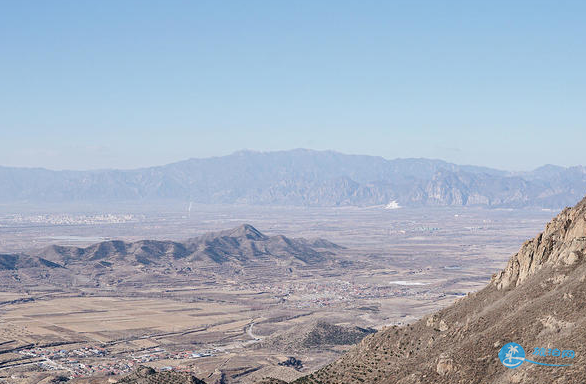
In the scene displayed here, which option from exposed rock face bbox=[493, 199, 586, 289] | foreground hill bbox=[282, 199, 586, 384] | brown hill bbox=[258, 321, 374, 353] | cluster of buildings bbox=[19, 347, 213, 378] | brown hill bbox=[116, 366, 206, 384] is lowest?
cluster of buildings bbox=[19, 347, 213, 378]

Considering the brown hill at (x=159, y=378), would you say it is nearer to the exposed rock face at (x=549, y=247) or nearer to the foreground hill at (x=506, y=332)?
the foreground hill at (x=506, y=332)

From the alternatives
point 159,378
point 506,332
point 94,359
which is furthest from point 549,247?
point 94,359

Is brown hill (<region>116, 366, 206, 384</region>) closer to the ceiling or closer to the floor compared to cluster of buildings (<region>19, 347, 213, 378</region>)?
closer to the ceiling

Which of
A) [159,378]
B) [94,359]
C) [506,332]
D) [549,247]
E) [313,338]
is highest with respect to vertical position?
[549,247]

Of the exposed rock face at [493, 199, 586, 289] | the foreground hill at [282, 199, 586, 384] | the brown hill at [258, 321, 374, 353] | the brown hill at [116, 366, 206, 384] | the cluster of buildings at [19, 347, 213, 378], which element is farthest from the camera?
the brown hill at [258, 321, 374, 353]

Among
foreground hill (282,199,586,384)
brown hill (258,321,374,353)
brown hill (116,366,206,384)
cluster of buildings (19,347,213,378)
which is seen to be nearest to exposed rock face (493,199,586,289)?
foreground hill (282,199,586,384)

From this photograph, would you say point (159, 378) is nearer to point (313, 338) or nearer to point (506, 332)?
point (506, 332)

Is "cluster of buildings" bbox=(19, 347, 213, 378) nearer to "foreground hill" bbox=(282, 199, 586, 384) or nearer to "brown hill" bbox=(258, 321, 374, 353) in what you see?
"brown hill" bbox=(258, 321, 374, 353)

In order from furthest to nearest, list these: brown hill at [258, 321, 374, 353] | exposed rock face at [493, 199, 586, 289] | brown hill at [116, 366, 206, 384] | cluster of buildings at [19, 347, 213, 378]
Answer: brown hill at [258, 321, 374, 353]
cluster of buildings at [19, 347, 213, 378]
brown hill at [116, 366, 206, 384]
exposed rock face at [493, 199, 586, 289]
